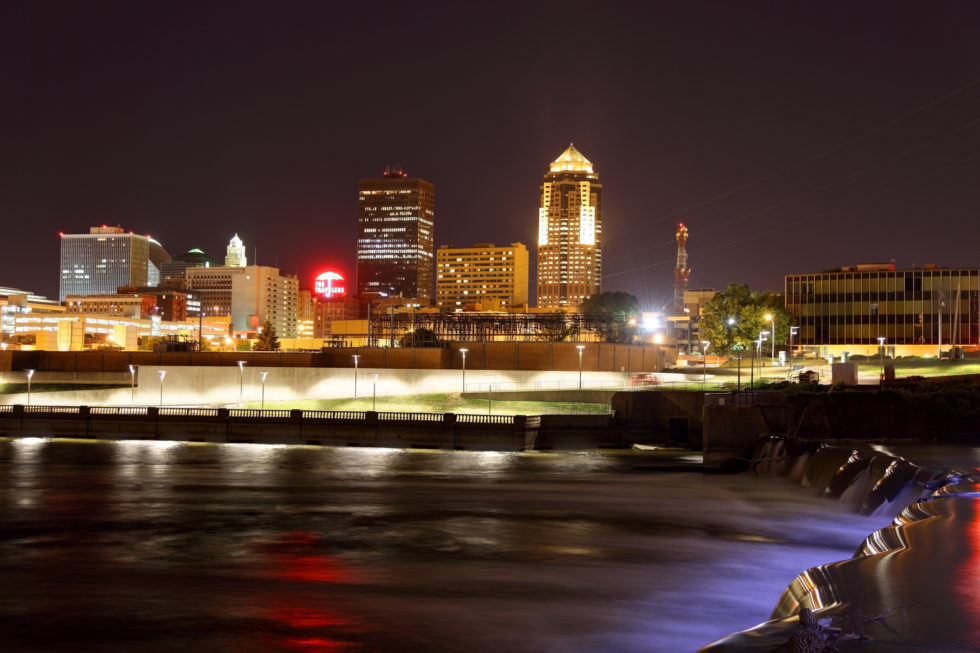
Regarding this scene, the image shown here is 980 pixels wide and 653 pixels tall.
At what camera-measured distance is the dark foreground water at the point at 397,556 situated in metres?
19.6

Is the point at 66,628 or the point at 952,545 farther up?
the point at 952,545

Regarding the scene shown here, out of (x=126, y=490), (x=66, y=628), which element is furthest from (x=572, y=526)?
(x=126, y=490)

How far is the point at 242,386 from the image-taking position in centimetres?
8462

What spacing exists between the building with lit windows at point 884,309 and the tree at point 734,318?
7.33 m

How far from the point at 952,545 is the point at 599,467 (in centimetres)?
3409

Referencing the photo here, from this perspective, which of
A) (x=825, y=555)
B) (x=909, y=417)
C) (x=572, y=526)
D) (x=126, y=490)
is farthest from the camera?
(x=909, y=417)

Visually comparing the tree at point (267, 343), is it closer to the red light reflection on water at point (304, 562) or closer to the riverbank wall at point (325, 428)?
the riverbank wall at point (325, 428)

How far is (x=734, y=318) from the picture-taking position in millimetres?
122125

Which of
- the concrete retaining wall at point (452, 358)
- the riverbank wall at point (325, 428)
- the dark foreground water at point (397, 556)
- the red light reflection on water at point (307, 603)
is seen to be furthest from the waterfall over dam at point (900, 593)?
the concrete retaining wall at point (452, 358)

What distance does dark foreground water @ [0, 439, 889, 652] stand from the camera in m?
19.6

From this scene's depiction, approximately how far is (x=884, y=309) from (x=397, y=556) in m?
120

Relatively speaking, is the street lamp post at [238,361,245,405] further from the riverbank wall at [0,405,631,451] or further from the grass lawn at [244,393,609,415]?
the riverbank wall at [0,405,631,451]

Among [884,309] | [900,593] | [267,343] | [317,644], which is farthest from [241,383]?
[884,309]

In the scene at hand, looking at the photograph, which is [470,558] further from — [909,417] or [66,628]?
[909,417]
